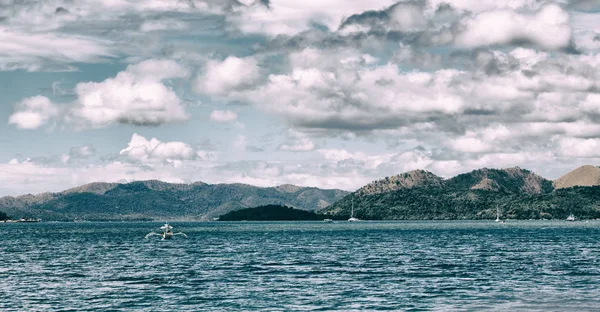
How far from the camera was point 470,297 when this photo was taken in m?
72.6

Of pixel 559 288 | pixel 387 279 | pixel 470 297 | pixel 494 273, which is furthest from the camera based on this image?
pixel 494 273

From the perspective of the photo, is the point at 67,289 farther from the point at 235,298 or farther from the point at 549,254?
the point at 549,254

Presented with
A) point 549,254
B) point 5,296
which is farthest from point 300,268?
point 549,254

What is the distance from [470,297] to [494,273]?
27540mm

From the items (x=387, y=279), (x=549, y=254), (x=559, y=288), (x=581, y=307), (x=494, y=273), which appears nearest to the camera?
(x=581, y=307)

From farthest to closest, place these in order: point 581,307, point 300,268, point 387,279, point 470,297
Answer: point 300,268 < point 387,279 < point 470,297 < point 581,307

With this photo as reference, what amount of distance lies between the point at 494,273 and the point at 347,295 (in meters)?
32.0

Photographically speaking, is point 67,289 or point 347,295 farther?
point 67,289

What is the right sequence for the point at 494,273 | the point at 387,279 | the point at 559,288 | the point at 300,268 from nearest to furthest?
the point at 559,288 → the point at 387,279 → the point at 494,273 → the point at 300,268

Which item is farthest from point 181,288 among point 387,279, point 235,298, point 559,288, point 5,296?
point 559,288

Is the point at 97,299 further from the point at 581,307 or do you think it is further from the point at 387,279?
the point at 581,307

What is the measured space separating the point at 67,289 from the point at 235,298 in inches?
878

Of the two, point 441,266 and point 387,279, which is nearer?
point 387,279

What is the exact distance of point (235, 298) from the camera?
244 feet
